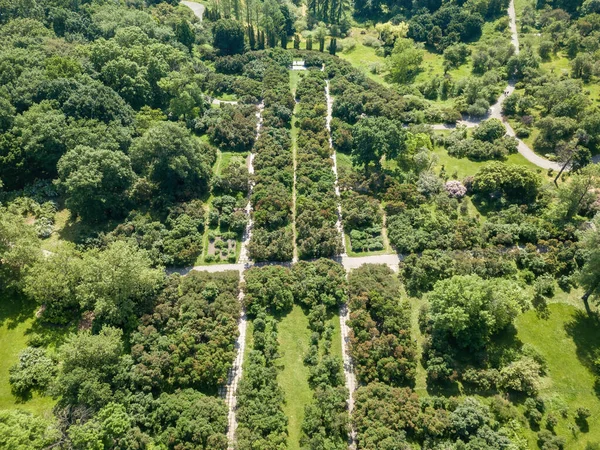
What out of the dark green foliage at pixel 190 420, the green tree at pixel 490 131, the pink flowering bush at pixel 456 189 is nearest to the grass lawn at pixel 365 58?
the green tree at pixel 490 131

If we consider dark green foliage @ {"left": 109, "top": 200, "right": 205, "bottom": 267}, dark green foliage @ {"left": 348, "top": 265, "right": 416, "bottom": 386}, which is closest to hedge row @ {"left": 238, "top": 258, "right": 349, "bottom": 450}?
dark green foliage @ {"left": 348, "top": 265, "right": 416, "bottom": 386}

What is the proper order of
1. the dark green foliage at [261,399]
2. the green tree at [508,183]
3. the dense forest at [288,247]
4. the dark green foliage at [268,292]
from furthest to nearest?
the green tree at [508,183] → the dark green foliage at [268,292] → the dense forest at [288,247] → the dark green foliage at [261,399]

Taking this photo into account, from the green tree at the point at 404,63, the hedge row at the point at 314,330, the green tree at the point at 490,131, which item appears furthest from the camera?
the green tree at the point at 404,63

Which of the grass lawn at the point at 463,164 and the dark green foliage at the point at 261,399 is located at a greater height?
the grass lawn at the point at 463,164

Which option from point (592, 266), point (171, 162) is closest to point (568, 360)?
point (592, 266)

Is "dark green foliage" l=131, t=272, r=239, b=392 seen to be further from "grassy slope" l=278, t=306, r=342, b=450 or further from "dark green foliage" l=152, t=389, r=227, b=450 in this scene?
"grassy slope" l=278, t=306, r=342, b=450

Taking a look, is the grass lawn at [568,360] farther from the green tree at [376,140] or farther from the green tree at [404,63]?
the green tree at [404,63]

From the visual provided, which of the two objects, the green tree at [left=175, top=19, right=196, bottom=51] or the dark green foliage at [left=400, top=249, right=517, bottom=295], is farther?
the green tree at [left=175, top=19, right=196, bottom=51]
